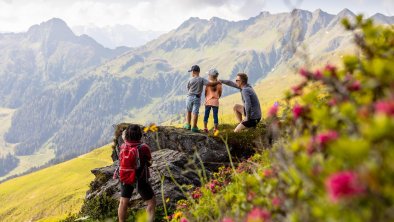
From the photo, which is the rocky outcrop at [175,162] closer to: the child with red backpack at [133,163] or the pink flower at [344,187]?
the child with red backpack at [133,163]

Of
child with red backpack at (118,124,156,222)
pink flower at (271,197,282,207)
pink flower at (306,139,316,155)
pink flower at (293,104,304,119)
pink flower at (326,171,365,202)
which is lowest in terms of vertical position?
child with red backpack at (118,124,156,222)

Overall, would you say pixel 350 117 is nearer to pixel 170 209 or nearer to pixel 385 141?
pixel 385 141

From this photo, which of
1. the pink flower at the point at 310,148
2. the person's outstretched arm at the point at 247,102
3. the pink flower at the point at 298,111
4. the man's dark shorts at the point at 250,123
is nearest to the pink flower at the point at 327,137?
the pink flower at the point at 310,148

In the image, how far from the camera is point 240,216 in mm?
4984

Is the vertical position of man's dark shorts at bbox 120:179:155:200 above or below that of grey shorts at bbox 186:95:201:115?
below

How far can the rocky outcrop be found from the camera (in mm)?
16328

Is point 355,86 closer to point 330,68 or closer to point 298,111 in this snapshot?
point 330,68

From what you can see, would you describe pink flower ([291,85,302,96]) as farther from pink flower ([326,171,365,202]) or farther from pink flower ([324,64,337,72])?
pink flower ([326,171,365,202])

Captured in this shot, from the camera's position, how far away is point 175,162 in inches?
694

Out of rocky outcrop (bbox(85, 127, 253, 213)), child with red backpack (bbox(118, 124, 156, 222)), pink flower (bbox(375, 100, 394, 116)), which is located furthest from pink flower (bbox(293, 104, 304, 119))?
rocky outcrop (bbox(85, 127, 253, 213))

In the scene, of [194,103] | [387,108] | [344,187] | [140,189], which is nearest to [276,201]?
[344,187]

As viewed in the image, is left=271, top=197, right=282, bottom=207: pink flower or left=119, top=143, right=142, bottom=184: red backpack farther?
left=119, top=143, right=142, bottom=184: red backpack

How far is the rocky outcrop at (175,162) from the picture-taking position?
1633cm

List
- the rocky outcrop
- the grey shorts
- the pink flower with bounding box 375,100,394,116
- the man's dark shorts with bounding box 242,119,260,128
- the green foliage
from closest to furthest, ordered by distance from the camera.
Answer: the pink flower with bounding box 375,100,394,116, the green foliage, the rocky outcrop, the man's dark shorts with bounding box 242,119,260,128, the grey shorts
